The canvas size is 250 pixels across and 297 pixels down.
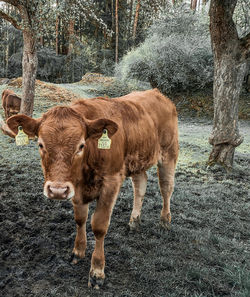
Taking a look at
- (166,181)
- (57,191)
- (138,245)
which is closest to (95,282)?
(138,245)

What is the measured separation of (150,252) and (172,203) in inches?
63.5

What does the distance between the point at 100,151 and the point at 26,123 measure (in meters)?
0.70

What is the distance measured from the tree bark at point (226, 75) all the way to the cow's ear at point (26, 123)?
5.08 metres

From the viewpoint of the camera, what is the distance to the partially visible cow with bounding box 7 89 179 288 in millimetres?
2316

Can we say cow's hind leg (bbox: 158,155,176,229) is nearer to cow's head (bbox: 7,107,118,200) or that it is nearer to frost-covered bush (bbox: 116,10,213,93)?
cow's head (bbox: 7,107,118,200)

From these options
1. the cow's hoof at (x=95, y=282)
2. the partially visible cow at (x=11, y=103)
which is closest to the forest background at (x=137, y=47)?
the partially visible cow at (x=11, y=103)

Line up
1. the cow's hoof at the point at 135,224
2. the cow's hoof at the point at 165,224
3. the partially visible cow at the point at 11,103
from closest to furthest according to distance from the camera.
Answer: the cow's hoof at the point at 135,224
the cow's hoof at the point at 165,224
the partially visible cow at the point at 11,103

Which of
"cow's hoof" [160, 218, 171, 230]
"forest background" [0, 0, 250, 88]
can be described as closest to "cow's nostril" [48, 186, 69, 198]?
"cow's hoof" [160, 218, 171, 230]

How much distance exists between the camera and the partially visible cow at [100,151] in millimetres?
2316

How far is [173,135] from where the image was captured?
4.05 metres

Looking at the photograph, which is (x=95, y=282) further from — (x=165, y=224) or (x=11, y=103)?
(x=11, y=103)

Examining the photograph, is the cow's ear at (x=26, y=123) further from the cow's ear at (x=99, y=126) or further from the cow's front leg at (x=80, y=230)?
the cow's front leg at (x=80, y=230)

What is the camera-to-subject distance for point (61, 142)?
2.31 meters

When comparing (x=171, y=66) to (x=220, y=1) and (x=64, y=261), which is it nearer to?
(x=220, y=1)
